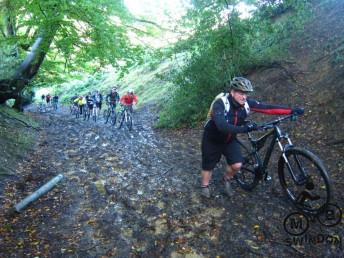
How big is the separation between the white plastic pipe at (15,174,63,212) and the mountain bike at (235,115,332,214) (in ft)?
13.7

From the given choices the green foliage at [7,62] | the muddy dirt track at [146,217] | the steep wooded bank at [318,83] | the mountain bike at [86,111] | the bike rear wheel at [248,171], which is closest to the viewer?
the muddy dirt track at [146,217]

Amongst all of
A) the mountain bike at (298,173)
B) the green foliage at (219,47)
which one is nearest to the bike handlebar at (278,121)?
the mountain bike at (298,173)

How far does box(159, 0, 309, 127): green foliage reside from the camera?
1217 cm

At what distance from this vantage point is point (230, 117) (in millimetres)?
5816

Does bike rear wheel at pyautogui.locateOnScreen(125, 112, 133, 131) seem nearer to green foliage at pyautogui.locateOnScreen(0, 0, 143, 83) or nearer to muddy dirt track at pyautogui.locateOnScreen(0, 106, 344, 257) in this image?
green foliage at pyautogui.locateOnScreen(0, 0, 143, 83)

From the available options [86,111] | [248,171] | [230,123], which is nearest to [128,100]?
[86,111]

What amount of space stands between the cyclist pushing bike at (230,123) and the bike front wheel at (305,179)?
2.30 feet

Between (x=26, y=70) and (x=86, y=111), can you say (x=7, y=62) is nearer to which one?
(x=26, y=70)

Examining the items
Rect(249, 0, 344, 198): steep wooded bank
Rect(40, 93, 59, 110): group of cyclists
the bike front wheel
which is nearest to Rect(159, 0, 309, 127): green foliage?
Rect(249, 0, 344, 198): steep wooded bank

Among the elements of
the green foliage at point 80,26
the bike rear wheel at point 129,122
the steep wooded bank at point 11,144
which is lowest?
the steep wooded bank at point 11,144

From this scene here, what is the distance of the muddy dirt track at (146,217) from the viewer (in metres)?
5.00

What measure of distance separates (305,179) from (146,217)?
2.71 meters

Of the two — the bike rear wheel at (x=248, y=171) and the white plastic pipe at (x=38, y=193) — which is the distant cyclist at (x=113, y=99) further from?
the bike rear wheel at (x=248, y=171)

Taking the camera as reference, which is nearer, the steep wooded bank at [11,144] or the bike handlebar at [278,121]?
the bike handlebar at [278,121]
